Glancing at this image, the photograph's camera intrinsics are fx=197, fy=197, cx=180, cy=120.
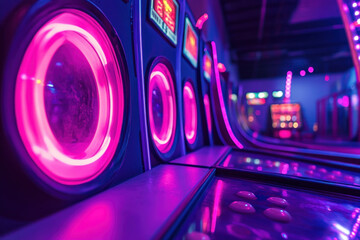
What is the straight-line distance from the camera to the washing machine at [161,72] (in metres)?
1.08

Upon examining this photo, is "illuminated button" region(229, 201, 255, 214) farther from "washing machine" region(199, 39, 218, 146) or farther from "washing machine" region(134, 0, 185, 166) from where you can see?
"washing machine" region(199, 39, 218, 146)

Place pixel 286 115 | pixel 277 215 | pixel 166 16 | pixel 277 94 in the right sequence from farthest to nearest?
pixel 277 94
pixel 286 115
pixel 166 16
pixel 277 215

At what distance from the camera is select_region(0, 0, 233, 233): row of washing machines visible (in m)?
0.46

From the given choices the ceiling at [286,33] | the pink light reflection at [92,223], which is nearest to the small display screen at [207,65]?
the pink light reflection at [92,223]

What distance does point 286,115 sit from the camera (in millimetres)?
8469

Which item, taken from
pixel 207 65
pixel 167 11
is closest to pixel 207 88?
pixel 207 65

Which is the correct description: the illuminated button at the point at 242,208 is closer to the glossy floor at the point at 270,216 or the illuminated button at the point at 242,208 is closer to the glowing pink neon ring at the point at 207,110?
the glossy floor at the point at 270,216

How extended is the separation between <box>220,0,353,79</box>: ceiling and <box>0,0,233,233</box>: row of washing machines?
4.17 m

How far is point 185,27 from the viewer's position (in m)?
1.66

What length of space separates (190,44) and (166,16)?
53 centimetres

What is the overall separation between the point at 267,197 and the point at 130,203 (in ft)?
1.87

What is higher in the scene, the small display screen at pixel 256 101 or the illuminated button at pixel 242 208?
the small display screen at pixel 256 101

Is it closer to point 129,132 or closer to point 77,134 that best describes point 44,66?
point 77,134

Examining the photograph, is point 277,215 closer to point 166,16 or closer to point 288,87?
point 166,16
